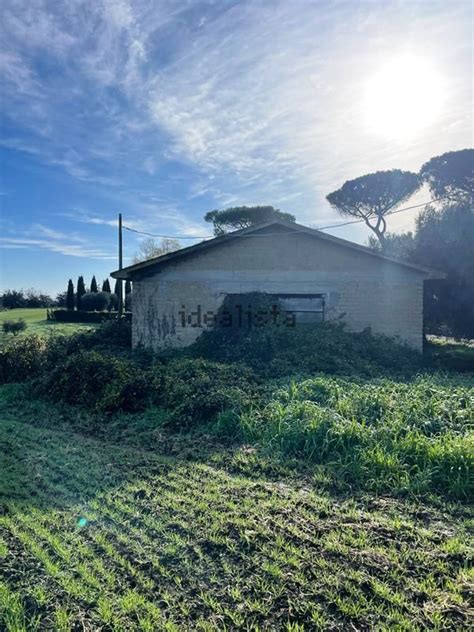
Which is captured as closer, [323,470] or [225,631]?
[225,631]

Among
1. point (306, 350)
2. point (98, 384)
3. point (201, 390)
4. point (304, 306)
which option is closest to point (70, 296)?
point (304, 306)

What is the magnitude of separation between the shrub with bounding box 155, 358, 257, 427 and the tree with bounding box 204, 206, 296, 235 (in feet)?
75.4

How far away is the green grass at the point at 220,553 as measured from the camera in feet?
7.47

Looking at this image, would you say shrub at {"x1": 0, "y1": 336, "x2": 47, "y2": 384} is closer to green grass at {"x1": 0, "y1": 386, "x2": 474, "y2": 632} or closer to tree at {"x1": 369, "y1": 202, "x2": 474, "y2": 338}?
green grass at {"x1": 0, "y1": 386, "x2": 474, "y2": 632}

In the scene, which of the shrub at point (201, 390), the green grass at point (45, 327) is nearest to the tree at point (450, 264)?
the shrub at point (201, 390)

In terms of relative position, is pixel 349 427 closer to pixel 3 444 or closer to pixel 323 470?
pixel 323 470

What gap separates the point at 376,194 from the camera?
23625mm

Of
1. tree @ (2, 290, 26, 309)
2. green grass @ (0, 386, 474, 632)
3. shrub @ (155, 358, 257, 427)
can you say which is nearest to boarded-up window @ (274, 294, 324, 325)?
shrub @ (155, 358, 257, 427)

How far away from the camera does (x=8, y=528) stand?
3.24 metres

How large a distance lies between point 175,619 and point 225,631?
307 mm

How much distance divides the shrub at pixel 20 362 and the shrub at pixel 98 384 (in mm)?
1928

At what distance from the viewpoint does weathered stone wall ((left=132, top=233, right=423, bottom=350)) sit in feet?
37.9

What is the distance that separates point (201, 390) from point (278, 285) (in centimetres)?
599

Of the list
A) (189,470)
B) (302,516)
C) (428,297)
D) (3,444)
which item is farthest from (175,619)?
(428,297)
